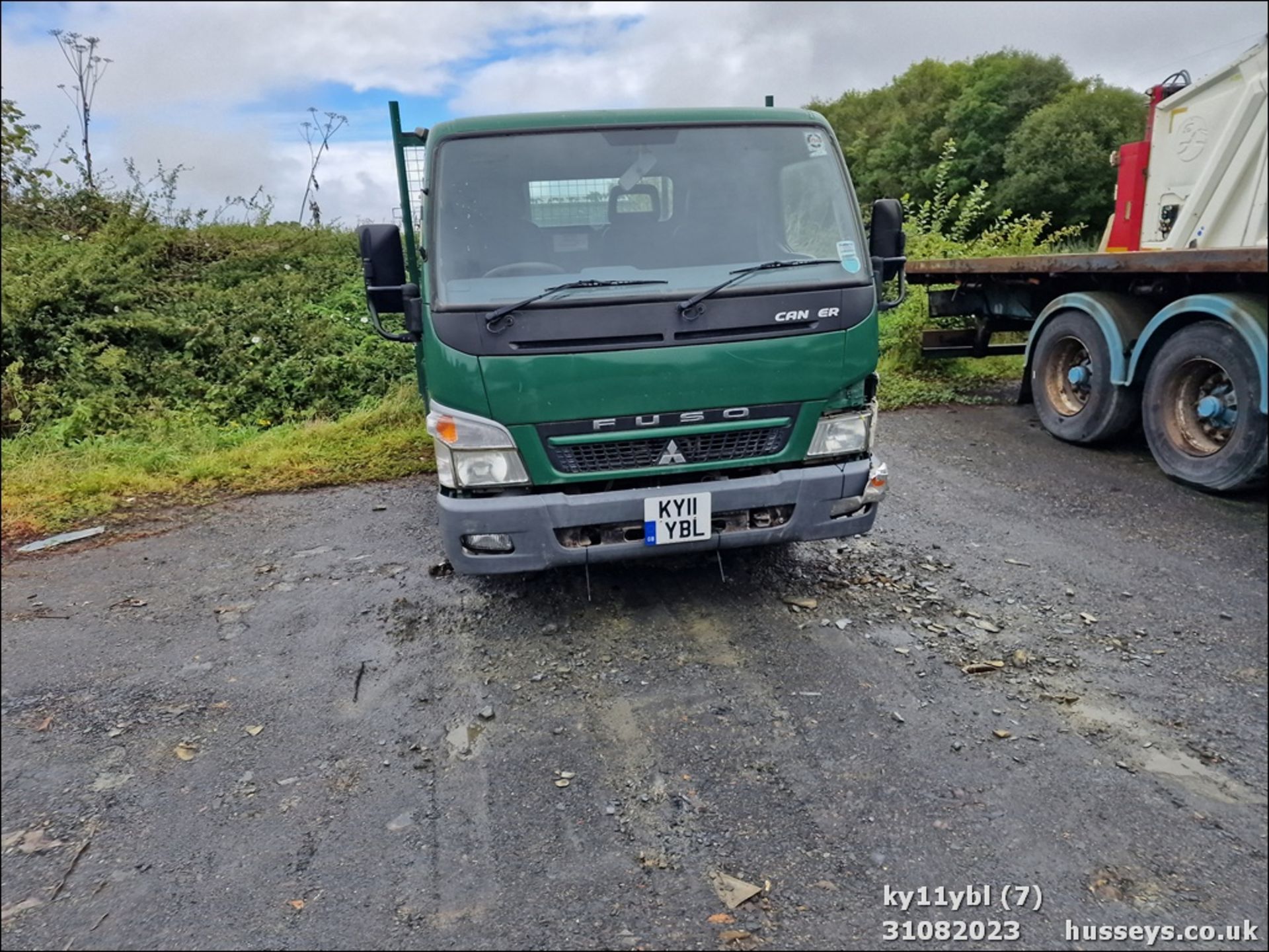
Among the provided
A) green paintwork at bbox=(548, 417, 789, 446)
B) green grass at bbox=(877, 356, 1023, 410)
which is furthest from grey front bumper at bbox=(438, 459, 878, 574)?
green grass at bbox=(877, 356, 1023, 410)

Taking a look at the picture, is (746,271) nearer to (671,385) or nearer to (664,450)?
(671,385)

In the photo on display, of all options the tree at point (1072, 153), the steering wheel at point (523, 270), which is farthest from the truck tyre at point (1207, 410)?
the tree at point (1072, 153)

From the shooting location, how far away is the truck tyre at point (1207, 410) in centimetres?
437

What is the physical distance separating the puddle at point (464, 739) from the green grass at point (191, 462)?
10.6 feet

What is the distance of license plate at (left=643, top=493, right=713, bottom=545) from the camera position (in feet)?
10.7

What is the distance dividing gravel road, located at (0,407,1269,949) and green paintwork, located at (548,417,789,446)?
865 mm

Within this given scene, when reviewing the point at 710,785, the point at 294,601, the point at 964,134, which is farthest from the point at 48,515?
the point at 964,134

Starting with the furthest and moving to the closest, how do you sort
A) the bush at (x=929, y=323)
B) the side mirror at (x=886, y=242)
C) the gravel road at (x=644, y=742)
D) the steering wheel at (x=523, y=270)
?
the bush at (x=929, y=323), the side mirror at (x=886, y=242), the steering wheel at (x=523, y=270), the gravel road at (x=644, y=742)

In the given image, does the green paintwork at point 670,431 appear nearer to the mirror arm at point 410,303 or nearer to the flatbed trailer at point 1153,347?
the mirror arm at point 410,303

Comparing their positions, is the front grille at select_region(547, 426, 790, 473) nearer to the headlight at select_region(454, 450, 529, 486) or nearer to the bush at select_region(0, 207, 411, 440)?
the headlight at select_region(454, 450, 529, 486)

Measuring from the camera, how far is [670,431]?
326 centimetres

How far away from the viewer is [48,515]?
483cm

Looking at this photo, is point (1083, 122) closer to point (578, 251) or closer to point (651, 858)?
point (578, 251)

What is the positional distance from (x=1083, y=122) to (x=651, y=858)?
82.9 ft
